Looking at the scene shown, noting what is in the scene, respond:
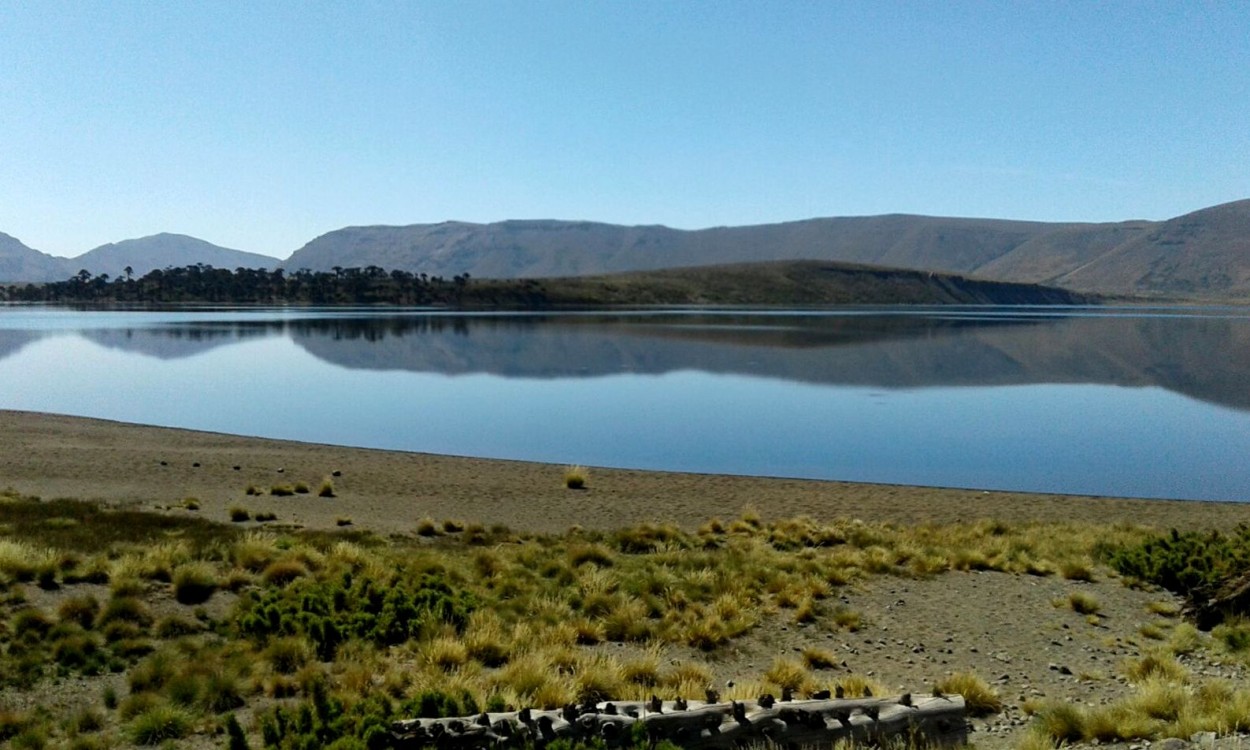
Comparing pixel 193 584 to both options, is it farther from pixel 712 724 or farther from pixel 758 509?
pixel 758 509

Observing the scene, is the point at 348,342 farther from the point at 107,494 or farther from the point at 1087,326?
the point at 1087,326

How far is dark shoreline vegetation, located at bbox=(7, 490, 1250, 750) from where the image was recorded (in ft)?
20.0

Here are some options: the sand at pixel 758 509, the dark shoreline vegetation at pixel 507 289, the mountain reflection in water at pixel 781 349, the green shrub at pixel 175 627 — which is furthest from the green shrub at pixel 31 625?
the dark shoreline vegetation at pixel 507 289

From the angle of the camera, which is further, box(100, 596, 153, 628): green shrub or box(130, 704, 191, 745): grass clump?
box(100, 596, 153, 628): green shrub

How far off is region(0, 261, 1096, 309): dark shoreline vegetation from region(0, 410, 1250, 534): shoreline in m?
115

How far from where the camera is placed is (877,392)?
39.8 meters

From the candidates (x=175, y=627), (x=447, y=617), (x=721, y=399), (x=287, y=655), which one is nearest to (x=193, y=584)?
(x=175, y=627)

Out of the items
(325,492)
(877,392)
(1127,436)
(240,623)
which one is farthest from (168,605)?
(877,392)

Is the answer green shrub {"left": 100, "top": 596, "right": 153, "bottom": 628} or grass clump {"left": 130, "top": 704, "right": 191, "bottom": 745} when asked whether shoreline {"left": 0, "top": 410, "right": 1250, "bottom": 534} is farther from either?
grass clump {"left": 130, "top": 704, "right": 191, "bottom": 745}

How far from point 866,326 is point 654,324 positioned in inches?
865

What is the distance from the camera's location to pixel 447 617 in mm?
8703

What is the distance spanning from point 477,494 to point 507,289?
132 meters

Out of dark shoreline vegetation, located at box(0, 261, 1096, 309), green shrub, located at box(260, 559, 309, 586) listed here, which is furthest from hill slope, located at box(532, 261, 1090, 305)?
green shrub, located at box(260, 559, 309, 586)

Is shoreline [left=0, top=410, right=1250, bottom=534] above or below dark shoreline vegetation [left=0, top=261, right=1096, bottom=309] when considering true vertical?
below
